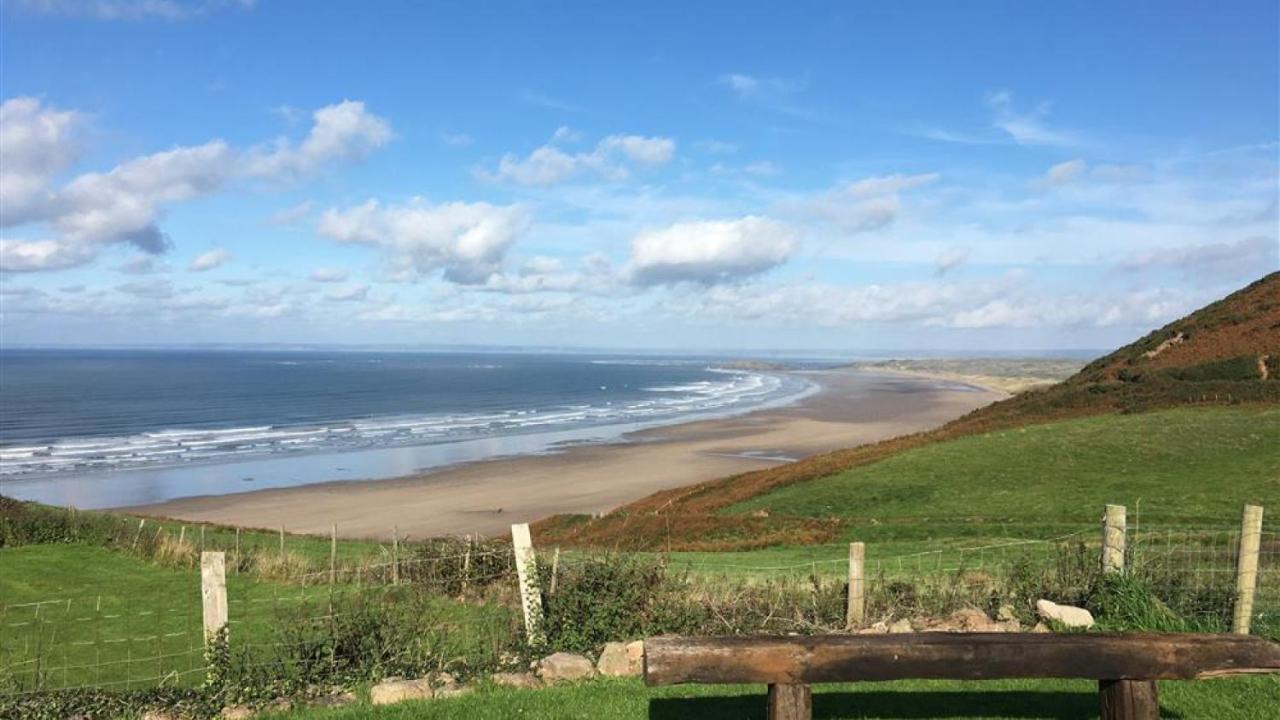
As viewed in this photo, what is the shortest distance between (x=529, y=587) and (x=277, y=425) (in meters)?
70.8

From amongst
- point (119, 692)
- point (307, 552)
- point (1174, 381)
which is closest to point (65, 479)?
point (307, 552)

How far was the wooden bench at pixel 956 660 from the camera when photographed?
19.2 ft

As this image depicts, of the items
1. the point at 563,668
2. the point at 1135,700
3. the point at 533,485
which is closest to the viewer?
the point at 1135,700

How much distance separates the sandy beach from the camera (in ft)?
118

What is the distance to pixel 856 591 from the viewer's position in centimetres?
1010

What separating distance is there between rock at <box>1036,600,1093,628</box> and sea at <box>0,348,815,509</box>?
40.8m

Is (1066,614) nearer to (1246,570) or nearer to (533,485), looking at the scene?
(1246,570)

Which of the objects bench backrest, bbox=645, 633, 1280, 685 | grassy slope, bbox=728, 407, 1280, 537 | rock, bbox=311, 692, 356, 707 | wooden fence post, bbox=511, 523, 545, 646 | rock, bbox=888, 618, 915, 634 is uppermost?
bench backrest, bbox=645, 633, 1280, 685

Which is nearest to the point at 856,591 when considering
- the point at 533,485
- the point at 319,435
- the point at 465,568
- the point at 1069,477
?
the point at 465,568

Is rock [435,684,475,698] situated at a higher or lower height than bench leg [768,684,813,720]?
lower

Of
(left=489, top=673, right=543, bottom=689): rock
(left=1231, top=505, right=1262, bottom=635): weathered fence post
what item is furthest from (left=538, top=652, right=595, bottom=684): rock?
(left=1231, top=505, right=1262, bottom=635): weathered fence post

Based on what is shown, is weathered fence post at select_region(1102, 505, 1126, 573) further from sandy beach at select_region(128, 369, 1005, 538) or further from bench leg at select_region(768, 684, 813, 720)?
sandy beach at select_region(128, 369, 1005, 538)

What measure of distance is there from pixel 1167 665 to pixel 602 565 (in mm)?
6032

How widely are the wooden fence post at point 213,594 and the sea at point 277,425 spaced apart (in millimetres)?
35943
